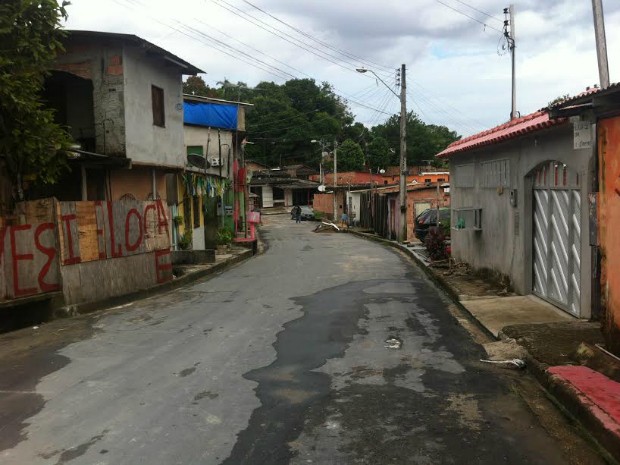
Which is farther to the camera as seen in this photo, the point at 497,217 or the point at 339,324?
the point at 497,217

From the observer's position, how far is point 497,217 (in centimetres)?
1354

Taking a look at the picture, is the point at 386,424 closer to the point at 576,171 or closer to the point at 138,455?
the point at 138,455

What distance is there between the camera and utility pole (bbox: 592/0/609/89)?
11789 millimetres

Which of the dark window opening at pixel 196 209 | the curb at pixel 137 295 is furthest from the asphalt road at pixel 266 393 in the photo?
the dark window opening at pixel 196 209

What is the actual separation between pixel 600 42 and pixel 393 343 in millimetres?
7785

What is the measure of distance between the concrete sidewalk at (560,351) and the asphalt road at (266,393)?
0.78 feet

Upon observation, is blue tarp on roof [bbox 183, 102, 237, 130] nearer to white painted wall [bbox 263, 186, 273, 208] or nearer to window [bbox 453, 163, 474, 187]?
window [bbox 453, 163, 474, 187]

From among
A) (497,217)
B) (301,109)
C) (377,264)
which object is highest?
(301,109)

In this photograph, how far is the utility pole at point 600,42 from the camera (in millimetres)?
11789

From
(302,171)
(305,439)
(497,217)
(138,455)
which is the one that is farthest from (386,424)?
(302,171)

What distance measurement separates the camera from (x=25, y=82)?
33.4ft

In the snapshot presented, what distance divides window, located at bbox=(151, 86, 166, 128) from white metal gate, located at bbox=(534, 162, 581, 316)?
434 inches

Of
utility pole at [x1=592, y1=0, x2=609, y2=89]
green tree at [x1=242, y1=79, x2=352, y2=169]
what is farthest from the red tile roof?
green tree at [x1=242, y1=79, x2=352, y2=169]

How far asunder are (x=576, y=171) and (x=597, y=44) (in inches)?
168
